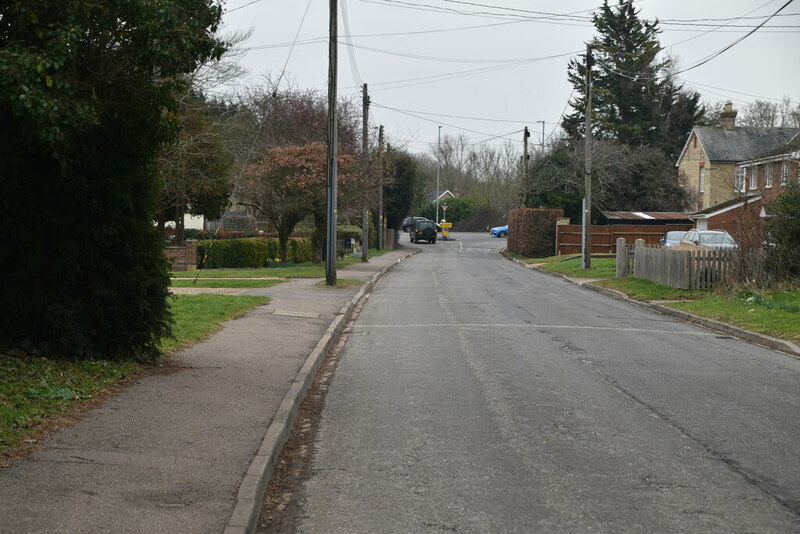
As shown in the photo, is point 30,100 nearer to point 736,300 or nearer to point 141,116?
point 141,116

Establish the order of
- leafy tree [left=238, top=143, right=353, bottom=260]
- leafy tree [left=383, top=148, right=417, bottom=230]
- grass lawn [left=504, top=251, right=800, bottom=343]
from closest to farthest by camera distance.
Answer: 1. grass lawn [left=504, top=251, right=800, bottom=343]
2. leafy tree [left=238, top=143, right=353, bottom=260]
3. leafy tree [left=383, top=148, right=417, bottom=230]

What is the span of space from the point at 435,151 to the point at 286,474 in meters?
123

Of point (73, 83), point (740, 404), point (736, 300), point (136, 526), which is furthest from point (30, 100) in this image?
point (736, 300)

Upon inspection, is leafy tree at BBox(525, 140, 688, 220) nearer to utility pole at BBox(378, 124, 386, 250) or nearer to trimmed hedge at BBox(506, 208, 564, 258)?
trimmed hedge at BBox(506, 208, 564, 258)

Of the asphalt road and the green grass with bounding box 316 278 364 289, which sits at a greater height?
the green grass with bounding box 316 278 364 289

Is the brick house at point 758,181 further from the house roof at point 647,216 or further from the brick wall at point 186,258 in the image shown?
the brick wall at point 186,258

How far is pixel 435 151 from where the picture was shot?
127938mm

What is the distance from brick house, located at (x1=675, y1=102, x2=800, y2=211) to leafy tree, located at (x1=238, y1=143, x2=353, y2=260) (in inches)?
1276

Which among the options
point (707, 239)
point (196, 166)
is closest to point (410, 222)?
point (196, 166)

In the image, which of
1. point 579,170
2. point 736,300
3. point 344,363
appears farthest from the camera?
point 579,170

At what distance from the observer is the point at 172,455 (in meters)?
6.62

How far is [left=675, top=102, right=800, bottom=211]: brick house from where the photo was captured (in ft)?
201

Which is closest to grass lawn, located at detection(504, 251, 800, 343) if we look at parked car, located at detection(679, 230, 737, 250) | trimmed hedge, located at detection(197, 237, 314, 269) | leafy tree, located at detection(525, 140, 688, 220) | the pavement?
parked car, located at detection(679, 230, 737, 250)

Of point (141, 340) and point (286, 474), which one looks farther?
point (141, 340)
